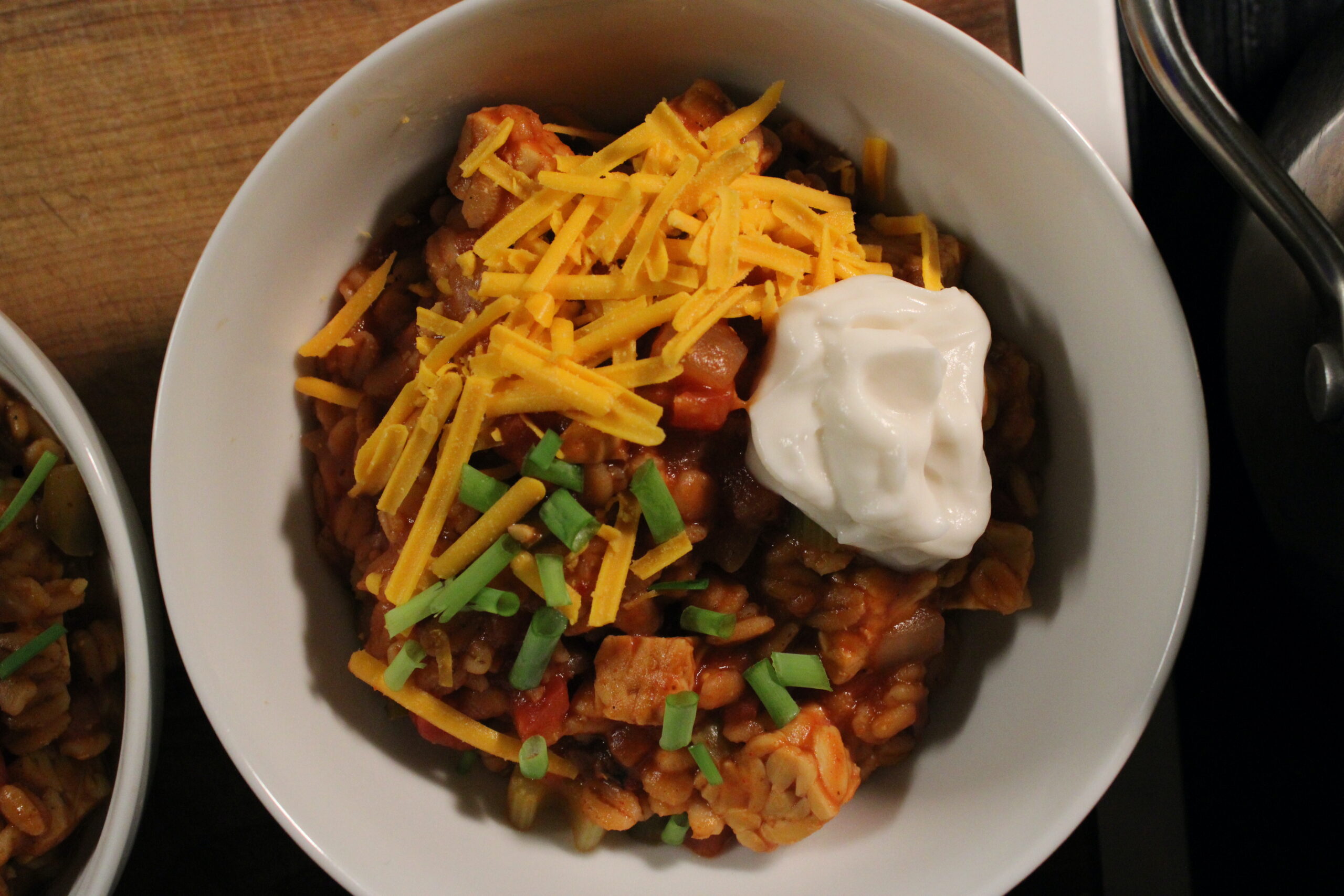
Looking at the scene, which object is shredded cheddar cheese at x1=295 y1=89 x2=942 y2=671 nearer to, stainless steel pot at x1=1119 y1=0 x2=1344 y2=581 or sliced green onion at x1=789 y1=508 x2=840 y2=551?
sliced green onion at x1=789 y1=508 x2=840 y2=551

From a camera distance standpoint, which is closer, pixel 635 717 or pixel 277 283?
pixel 635 717

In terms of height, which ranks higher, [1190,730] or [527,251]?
[527,251]

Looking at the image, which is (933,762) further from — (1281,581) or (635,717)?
(1281,581)

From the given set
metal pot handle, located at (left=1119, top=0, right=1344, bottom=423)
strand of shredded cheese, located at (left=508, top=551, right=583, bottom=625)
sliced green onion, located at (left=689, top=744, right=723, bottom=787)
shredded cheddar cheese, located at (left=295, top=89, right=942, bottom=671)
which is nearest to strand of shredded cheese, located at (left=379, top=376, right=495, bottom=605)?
shredded cheddar cheese, located at (left=295, top=89, right=942, bottom=671)

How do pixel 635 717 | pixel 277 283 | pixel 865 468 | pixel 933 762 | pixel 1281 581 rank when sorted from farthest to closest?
pixel 1281 581 → pixel 933 762 → pixel 277 283 → pixel 635 717 → pixel 865 468

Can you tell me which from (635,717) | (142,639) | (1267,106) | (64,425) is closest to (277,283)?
(64,425)

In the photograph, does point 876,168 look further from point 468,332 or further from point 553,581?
point 553,581

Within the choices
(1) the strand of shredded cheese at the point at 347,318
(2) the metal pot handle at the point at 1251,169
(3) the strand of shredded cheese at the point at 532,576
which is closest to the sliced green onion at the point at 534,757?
(3) the strand of shredded cheese at the point at 532,576
